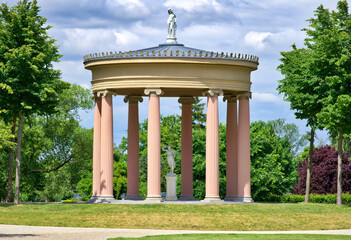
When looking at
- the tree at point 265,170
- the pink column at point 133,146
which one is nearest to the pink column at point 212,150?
the pink column at point 133,146

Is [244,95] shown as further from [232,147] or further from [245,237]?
[245,237]

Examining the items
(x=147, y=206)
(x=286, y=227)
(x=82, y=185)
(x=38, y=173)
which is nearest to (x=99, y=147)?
(x=147, y=206)

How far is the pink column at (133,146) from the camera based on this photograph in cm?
6488

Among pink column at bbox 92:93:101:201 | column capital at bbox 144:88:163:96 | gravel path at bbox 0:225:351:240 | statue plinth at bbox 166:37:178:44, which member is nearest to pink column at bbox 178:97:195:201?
statue plinth at bbox 166:37:178:44

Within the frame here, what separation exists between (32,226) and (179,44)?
2389 centimetres

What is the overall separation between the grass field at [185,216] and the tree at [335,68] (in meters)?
8.21

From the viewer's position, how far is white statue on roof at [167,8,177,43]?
2500 inches

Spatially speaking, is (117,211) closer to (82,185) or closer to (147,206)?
(147,206)

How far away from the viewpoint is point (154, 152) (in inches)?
2226

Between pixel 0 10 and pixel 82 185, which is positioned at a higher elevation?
pixel 0 10

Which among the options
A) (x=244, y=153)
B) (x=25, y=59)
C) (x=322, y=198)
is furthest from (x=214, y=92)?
(x=322, y=198)

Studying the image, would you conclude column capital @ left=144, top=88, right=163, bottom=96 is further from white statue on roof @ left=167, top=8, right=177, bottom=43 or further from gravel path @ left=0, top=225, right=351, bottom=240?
gravel path @ left=0, top=225, right=351, bottom=240

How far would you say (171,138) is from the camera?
362 ft

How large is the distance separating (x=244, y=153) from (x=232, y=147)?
11.8 feet
